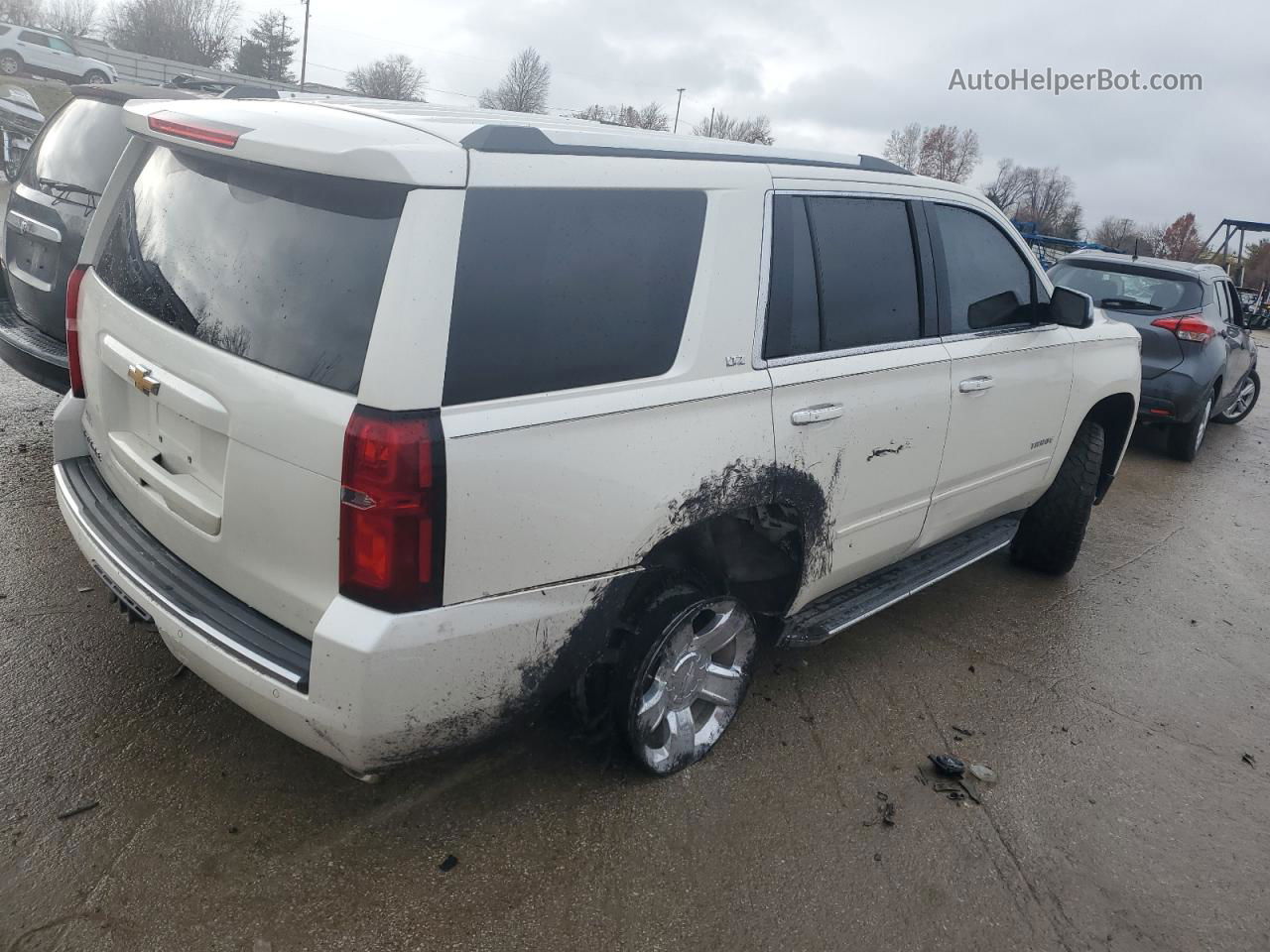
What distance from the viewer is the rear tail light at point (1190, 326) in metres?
8.11

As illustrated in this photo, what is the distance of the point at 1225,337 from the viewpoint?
28.3 ft

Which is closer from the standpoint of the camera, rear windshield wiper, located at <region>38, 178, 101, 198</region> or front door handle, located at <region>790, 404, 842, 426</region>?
front door handle, located at <region>790, 404, 842, 426</region>

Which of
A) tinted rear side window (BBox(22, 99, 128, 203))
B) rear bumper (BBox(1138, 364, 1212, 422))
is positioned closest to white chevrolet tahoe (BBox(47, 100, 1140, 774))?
tinted rear side window (BBox(22, 99, 128, 203))

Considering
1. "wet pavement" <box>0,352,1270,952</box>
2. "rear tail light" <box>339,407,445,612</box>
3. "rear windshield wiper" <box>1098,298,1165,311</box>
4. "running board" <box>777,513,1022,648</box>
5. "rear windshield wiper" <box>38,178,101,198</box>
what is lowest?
"wet pavement" <box>0,352,1270,952</box>

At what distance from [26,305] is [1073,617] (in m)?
5.45

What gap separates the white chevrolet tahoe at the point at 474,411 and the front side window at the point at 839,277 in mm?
13

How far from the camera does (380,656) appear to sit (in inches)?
85.0

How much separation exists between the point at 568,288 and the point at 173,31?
248ft

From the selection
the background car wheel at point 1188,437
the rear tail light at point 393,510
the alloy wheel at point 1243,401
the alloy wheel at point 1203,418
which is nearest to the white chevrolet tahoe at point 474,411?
the rear tail light at point 393,510

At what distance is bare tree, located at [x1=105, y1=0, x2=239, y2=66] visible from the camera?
63.7 m

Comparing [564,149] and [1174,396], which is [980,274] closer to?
[564,149]

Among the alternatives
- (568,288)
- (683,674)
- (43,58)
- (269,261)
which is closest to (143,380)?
(269,261)

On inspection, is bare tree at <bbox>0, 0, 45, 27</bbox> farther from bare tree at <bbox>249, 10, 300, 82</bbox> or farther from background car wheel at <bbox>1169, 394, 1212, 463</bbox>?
background car wheel at <bbox>1169, 394, 1212, 463</bbox>

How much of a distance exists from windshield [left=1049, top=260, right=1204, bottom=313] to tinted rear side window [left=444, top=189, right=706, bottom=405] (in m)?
6.91
